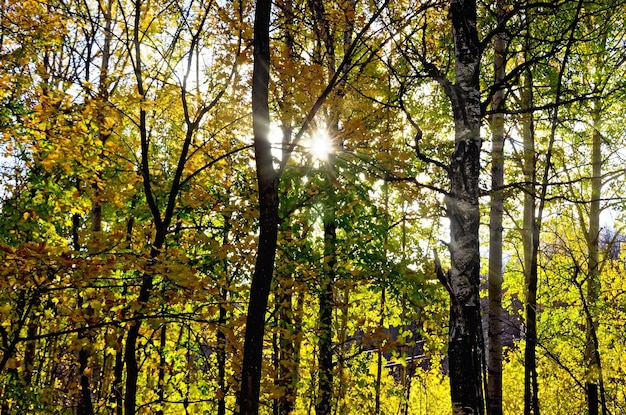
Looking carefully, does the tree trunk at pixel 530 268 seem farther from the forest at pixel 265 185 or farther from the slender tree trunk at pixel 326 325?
the slender tree trunk at pixel 326 325

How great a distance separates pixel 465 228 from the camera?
380cm

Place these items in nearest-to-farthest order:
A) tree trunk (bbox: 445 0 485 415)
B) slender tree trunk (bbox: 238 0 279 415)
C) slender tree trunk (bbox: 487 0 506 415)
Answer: slender tree trunk (bbox: 238 0 279 415), tree trunk (bbox: 445 0 485 415), slender tree trunk (bbox: 487 0 506 415)

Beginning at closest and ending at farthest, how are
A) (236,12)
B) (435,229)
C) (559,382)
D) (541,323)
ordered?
(236,12), (541,323), (435,229), (559,382)

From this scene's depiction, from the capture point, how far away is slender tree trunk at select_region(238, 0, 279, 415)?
331 centimetres

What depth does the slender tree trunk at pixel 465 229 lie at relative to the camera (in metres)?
3.50

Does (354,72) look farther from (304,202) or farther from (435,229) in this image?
(435,229)

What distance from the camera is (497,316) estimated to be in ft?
22.7

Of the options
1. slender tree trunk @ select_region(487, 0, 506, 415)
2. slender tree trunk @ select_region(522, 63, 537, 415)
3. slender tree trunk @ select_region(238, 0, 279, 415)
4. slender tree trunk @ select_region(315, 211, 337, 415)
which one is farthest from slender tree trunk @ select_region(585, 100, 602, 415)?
slender tree trunk @ select_region(238, 0, 279, 415)

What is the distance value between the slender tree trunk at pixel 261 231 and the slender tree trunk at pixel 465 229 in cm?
143

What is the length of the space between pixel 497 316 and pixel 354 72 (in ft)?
16.4

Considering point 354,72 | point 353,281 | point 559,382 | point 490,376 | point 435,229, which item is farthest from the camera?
point 559,382

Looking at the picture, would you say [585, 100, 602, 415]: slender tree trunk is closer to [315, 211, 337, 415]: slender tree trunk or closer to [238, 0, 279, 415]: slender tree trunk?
[315, 211, 337, 415]: slender tree trunk

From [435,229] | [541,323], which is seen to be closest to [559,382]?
[541,323]

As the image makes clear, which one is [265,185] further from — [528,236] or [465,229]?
[528,236]
